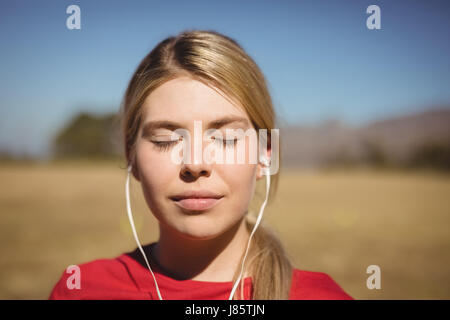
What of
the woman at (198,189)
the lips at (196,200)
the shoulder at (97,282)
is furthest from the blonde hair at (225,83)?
the shoulder at (97,282)

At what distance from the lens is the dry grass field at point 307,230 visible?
5.94 m

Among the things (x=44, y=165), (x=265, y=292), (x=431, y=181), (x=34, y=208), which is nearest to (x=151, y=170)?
(x=265, y=292)

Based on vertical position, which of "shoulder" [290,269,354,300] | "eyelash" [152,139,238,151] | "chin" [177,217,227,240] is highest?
"eyelash" [152,139,238,151]

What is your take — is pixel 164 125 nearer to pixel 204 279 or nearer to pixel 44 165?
pixel 204 279

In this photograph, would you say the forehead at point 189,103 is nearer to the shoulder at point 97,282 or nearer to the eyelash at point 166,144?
the eyelash at point 166,144

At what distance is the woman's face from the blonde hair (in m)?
0.08

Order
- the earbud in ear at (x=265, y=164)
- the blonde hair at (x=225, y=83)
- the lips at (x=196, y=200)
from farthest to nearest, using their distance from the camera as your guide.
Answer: the earbud in ear at (x=265, y=164) → the blonde hair at (x=225, y=83) → the lips at (x=196, y=200)

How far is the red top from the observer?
1.93m

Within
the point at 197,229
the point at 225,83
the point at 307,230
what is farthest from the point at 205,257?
the point at 307,230

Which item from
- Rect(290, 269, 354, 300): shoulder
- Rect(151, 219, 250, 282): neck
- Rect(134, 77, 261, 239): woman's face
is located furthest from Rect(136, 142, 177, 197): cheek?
Rect(290, 269, 354, 300): shoulder

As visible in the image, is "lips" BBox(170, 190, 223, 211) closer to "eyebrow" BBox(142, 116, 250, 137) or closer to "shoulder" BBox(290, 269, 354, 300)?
"eyebrow" BBox(142, 116, 250, 137)

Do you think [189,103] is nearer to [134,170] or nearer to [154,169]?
[154,169]

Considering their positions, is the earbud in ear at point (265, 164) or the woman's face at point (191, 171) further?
the earbud in ear at point (265, 164)

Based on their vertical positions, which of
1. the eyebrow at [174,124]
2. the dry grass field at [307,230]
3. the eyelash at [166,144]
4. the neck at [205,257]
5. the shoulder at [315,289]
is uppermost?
the eyebrow at [174,124]
